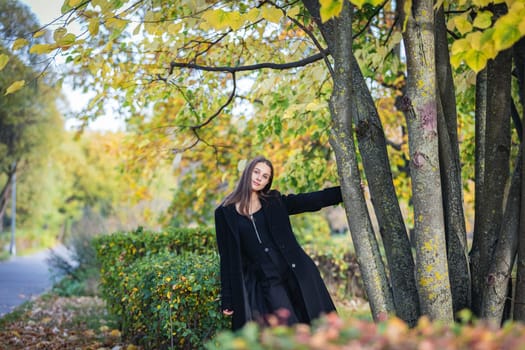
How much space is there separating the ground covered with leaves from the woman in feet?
6.89

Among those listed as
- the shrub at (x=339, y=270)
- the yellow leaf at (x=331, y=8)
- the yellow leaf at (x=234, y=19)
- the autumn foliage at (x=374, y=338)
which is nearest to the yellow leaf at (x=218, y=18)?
the yellow leaf at (x=234, y=19)

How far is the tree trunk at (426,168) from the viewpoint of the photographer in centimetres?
368

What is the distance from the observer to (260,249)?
459cm

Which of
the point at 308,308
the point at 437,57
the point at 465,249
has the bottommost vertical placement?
the point at 308,308

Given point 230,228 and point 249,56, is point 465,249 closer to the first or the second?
point 230,228

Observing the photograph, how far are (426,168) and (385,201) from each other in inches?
22.7

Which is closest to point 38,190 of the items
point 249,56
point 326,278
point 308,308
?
point 326,278

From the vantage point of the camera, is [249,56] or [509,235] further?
[249,56]

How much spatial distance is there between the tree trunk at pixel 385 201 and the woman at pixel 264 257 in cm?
51

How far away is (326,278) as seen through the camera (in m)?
11.0

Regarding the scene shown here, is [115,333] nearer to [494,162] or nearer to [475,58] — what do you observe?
[494,162]

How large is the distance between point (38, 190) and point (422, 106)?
101 ft

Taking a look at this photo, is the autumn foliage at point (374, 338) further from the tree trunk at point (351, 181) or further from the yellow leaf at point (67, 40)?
the yellow leaf at point (67, 40)

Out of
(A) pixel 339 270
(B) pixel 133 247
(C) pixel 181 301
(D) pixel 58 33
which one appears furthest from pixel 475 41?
(A) pixel 339 270
